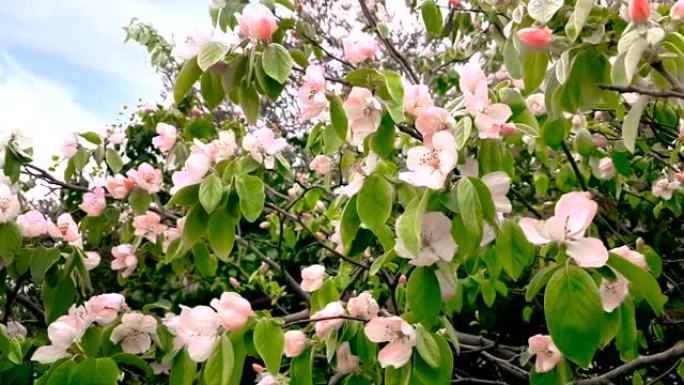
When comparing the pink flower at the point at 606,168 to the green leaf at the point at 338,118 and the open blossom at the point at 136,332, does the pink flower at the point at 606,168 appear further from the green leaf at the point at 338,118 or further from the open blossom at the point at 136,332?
the open blossom at the point at 136,332

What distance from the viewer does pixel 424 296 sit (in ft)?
2.98

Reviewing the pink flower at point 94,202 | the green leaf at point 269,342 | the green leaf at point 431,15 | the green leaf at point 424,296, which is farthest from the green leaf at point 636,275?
the pink flower at point 94,202

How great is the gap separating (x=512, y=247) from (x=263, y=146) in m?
0.78

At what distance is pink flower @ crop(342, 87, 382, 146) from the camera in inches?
42.6

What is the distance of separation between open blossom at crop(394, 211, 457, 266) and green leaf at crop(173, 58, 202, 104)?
46 cm

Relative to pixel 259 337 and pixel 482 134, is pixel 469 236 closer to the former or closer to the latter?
pixel 482 134

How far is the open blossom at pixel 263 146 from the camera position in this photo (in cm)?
156

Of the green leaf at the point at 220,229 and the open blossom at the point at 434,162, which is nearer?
the open blossom at the point at 434,162

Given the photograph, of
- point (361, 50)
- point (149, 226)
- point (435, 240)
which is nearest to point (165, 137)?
point (149, 226)

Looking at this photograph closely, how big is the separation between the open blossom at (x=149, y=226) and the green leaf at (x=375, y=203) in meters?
1.17

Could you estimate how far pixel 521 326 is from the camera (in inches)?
125

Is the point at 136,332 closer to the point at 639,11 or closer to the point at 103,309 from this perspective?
the point at 103,309

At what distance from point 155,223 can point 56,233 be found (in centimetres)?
46

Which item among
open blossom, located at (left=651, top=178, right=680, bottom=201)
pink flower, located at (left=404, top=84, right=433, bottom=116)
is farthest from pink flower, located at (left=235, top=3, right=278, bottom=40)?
open blossom, located at (left=651, top=178, right=680, bottom=201)
